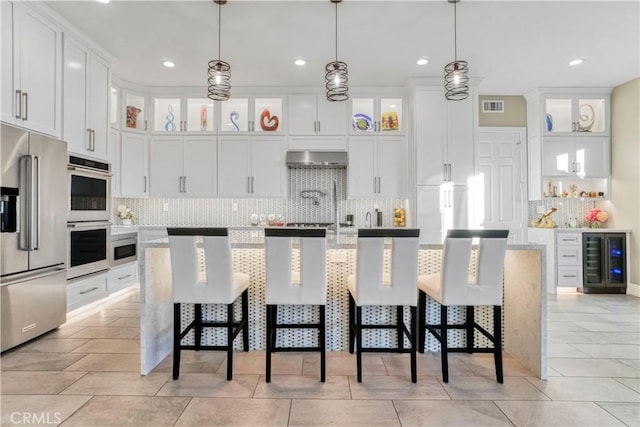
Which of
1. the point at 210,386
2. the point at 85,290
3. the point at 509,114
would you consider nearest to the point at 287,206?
the point at 85,290

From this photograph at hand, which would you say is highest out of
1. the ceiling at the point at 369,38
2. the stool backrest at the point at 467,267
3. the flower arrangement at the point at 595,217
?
the ceiling at the point at 369,38

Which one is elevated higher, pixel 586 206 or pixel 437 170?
pixel 437 170

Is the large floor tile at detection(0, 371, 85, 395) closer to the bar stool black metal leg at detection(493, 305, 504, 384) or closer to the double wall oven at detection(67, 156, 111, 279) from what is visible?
the double wall oven at detection(67, 156, 111, 279)

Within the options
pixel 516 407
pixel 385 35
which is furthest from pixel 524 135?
pixel 516 407

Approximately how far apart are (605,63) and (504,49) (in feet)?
4.97

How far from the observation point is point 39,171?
112 inches

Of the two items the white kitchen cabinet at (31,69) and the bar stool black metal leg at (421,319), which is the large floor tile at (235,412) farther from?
the white kitchen cabinet at (31,69)

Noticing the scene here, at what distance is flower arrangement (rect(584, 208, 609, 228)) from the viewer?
16.7 ft

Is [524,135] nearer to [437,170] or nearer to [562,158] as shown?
[562,158]

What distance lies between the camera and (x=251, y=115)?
202 inches

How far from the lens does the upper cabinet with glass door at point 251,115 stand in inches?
202

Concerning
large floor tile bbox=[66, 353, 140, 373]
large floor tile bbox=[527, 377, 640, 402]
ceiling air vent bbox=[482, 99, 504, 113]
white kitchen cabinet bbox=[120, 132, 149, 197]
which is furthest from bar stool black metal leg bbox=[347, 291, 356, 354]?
ceiling air vent bbox=[482, 99, 504, 113]

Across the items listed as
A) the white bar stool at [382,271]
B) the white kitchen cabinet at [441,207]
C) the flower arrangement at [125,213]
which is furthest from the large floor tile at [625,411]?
the flower arrangement at [125,213]

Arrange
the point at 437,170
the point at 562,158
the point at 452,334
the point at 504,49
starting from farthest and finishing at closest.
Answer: the point at 562,158, the point at 437,170, the point at 504,49, the point at 452,334
